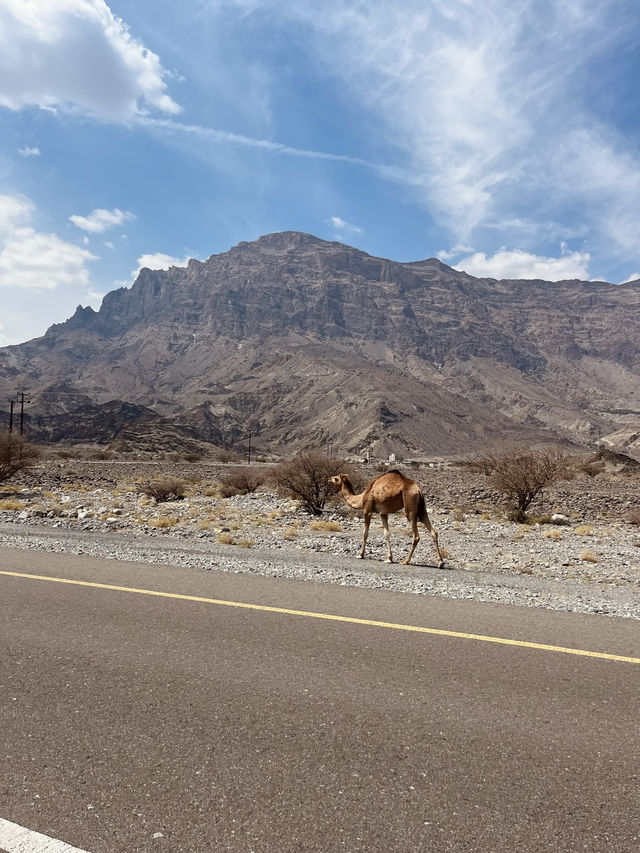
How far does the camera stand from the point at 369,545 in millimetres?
13891

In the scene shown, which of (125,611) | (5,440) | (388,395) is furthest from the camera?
(388,395)

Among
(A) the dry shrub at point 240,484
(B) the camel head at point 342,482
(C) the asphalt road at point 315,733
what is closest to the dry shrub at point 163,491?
(A) the dry shrub at point 240,484

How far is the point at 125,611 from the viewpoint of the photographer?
254 inches

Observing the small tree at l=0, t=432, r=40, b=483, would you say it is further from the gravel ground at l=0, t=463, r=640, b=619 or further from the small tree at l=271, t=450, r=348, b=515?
the small tree at l=271, t=450, r=348, b=515

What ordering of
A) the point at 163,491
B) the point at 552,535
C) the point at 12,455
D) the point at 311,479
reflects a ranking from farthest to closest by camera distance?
the point at 12,455 < the point at 163,491 < the point at 311,479 < the point at 552,535

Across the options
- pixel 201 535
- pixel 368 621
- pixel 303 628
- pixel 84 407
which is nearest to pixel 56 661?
pixel 303 628

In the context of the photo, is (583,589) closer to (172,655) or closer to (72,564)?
(172,655)

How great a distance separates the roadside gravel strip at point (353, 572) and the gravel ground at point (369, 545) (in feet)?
0.07

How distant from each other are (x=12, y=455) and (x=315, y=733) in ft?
109

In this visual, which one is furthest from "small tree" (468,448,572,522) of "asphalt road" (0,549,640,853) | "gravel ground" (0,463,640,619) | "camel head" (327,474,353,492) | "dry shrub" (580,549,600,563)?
"asphalt road" (0,549,640,853)

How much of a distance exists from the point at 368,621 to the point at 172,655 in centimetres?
212

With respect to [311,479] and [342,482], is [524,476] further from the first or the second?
[342,482]

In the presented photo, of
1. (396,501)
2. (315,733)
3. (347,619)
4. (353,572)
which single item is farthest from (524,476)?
(315,733)

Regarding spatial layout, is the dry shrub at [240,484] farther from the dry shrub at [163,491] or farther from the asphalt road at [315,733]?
the asphalt road at [315,733]
